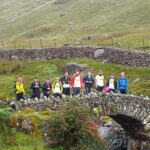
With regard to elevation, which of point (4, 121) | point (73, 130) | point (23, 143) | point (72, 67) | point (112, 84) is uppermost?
point (112, 84)

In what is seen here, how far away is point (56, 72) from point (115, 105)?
20.2 meters

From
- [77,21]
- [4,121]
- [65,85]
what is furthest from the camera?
[77,21]

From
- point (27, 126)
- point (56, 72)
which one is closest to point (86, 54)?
point (56, 72)

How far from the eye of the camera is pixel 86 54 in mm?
51062

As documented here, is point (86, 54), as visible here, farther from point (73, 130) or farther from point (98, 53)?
point (73, 130)

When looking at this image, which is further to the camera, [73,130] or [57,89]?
[57,89]

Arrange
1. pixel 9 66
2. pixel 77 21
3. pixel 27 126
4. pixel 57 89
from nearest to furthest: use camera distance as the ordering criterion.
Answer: pixel 27 126 → pixel 57 89 → pixel 9 66 → pixel 77 21

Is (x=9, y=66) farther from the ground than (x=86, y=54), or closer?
closer

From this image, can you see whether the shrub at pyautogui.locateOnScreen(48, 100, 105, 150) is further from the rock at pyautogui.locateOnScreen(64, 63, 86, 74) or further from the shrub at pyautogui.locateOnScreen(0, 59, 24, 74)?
the shrub at pyautogui.locateOnScreen(0, 59, 24, 74)

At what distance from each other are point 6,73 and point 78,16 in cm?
8482

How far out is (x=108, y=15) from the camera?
119 metres

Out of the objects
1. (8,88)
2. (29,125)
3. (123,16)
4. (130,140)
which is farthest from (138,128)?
(123,16)

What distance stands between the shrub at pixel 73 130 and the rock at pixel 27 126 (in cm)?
108

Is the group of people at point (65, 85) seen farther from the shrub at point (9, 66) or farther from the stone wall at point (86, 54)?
the shrub at point (9, 66)
